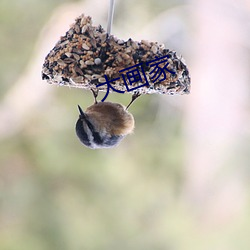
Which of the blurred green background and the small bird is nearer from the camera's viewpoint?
the small bird

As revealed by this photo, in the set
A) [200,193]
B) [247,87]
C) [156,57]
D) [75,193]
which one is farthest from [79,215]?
[156,57]

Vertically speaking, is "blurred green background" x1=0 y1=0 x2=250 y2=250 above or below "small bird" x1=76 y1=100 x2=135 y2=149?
above

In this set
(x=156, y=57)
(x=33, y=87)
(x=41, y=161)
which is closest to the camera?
(x=156, y=57)

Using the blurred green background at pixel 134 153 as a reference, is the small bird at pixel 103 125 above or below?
below

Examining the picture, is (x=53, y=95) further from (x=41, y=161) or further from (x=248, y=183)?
(x=248, y=183)

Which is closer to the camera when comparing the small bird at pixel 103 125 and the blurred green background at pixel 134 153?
the small bird at pixel 103 125
